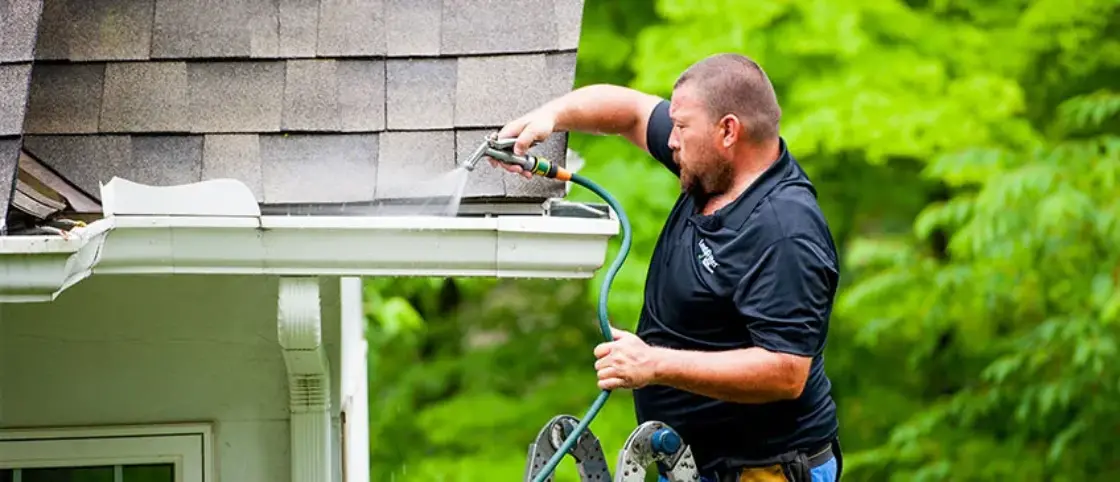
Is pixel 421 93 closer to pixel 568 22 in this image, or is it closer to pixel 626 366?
pixel 568 22

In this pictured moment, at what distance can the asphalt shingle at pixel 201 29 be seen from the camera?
3.01 m

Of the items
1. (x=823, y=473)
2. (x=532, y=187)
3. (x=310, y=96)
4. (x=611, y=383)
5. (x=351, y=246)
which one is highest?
(x=310, y=96)

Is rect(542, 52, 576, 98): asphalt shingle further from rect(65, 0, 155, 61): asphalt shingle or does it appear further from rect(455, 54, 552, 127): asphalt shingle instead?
rect(65, 0, 155, 61): asphalt shingle

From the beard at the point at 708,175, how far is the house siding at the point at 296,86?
290 millimetres

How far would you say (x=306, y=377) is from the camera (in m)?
2.84

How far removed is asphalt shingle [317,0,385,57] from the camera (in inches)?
120

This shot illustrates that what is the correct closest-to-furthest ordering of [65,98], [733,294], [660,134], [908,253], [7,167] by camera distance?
1. [7,167]
2. [733,294]
3. [65,98]
4. [660,134]
5. [908,253]

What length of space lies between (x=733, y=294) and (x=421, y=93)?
2.75 feet

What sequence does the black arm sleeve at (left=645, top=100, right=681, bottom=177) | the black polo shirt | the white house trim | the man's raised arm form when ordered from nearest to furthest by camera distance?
the black polo shirt → the man's raised arm → the black arm sleeve at (left=645, top=100, right=681, bottom=177) → the white house trim

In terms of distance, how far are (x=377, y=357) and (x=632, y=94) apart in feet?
21.5

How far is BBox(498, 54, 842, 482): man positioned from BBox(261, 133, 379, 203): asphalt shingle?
316mm

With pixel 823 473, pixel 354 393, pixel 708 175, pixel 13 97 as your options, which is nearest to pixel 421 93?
pixel 708 175

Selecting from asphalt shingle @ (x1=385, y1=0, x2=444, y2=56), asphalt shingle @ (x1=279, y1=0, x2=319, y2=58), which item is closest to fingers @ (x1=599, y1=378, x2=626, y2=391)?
asphalt shingle @ (x1=385, y1=0, x2=444, y2=56)

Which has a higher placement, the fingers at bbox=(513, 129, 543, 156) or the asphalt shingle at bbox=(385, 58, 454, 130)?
the asphalt shingle at bbox=(385, 58, 454, 130)
